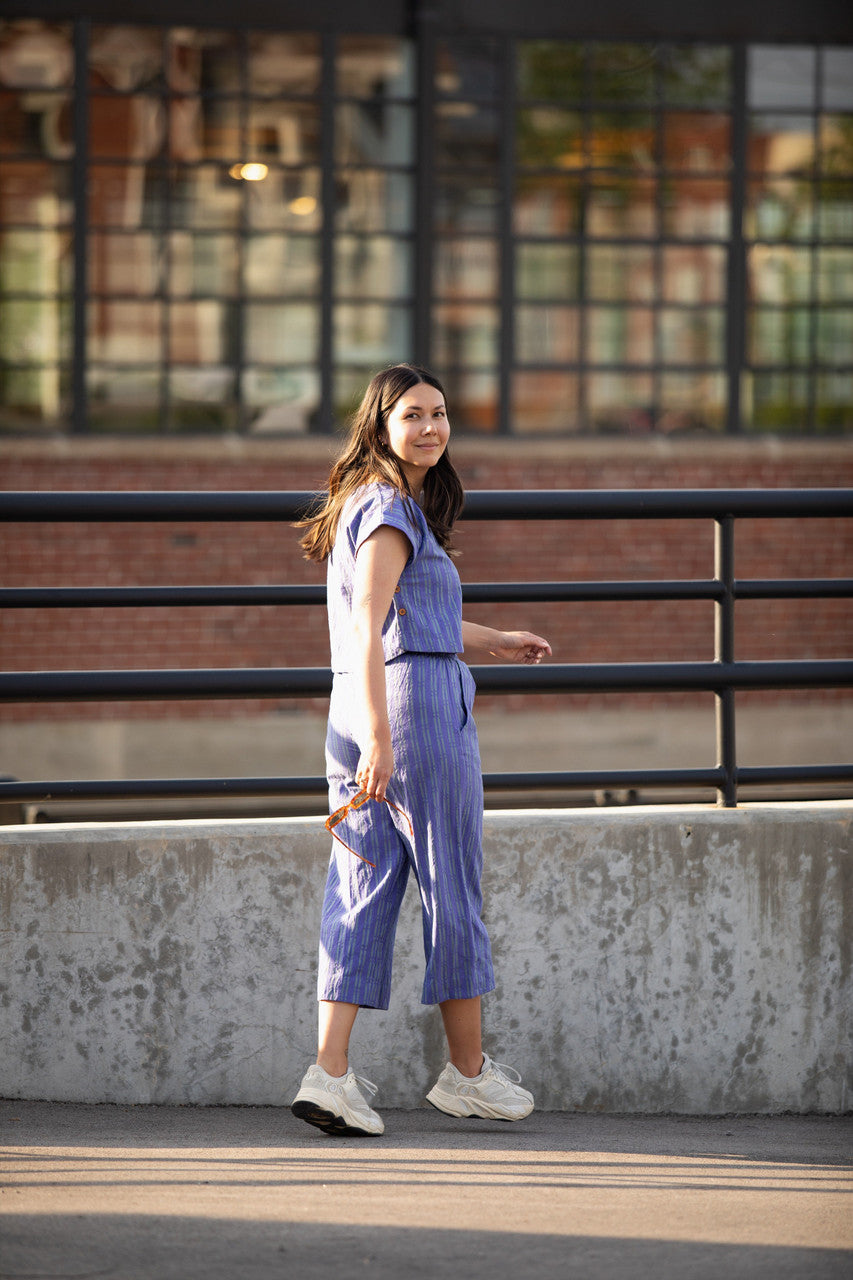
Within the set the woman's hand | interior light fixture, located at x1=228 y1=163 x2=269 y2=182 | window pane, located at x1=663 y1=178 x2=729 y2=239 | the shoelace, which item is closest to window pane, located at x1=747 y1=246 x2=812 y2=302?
window pane, located at x1=663 y1=178 x2=729 y2=239

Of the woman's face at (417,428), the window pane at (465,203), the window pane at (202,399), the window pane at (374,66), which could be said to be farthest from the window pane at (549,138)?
the woman's face at (417,428)

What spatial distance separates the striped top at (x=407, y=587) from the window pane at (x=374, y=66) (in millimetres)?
7903

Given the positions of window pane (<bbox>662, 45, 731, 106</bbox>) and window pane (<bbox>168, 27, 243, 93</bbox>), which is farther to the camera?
window pane (<bbox>662, 45, 731, 106</bbox>)

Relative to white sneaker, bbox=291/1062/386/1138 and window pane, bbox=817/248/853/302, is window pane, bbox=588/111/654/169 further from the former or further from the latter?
white sneaker, bbox=291/1062/386/1138

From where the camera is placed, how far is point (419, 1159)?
11.2ft

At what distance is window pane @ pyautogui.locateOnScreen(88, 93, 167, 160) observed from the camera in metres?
10.3

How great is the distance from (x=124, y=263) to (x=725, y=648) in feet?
24.1

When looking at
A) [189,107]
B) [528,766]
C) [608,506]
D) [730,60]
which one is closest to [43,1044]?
[608,506]

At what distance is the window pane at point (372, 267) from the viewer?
1066 centimetres

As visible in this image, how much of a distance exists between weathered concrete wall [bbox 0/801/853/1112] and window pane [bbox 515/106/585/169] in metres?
7.67

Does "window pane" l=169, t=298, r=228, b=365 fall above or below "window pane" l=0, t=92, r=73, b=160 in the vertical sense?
below

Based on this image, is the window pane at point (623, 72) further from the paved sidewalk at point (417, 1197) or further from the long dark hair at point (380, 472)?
the paved sidewalk at point (417, 1197)

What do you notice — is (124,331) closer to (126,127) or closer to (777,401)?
(126,127)

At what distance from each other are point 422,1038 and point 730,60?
29.7ft
